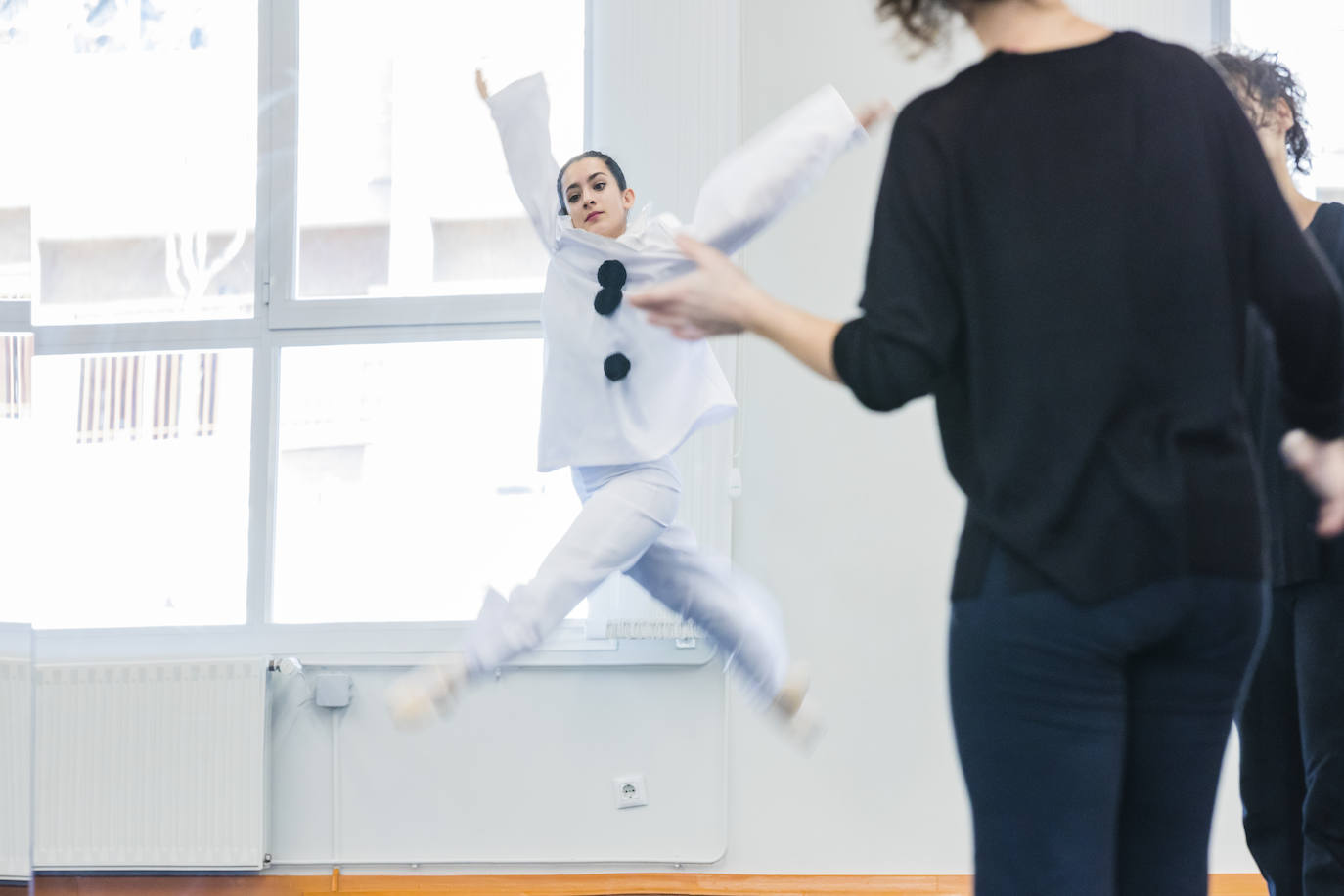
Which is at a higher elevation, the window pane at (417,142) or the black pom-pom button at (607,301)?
the window pane at (417,142)

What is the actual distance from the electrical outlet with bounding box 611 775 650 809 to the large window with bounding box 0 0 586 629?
0.58m

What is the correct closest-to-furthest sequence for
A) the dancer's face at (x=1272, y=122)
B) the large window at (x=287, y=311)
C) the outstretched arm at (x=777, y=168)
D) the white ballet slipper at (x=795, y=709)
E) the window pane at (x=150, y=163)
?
the dancer's face at (x=1272, y=122), the outstretched arm at (x=777, y=168), the white ballet slipper at (x=795, y=709), the large window at (x=287, y=311), the window pane at (x=150, y=163)

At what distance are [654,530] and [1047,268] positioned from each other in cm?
148

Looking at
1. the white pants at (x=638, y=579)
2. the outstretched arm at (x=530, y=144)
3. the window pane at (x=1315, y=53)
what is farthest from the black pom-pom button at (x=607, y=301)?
the window pane at (x=1315, y=53)

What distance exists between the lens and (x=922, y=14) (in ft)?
2.68

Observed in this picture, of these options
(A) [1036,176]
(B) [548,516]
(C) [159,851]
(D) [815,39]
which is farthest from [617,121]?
(A) [1036,176]

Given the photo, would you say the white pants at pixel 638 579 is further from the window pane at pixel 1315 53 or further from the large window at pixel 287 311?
the window pane at pixel 1315 53

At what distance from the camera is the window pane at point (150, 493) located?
3256 mm

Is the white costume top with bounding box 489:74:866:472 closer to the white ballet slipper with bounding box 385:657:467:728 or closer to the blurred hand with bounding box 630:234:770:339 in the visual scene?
the white ballet slipper with bounding box 385:657:467:728

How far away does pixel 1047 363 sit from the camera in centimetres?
70

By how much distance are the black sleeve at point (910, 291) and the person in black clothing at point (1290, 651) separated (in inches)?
30.2

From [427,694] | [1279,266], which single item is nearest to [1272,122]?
[1279,266]

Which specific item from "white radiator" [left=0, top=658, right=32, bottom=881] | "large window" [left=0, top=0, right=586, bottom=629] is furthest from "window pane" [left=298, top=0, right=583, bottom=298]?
"white radiator" [left=0, top=658, right=32, bottom=881]

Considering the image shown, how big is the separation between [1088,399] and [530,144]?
5.27 ft
